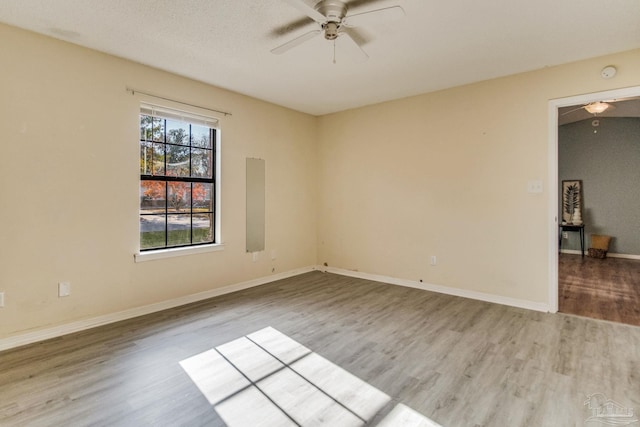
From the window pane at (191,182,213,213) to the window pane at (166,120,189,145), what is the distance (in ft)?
1.68

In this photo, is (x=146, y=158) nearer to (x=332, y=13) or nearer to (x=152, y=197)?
(x=152, y=197)

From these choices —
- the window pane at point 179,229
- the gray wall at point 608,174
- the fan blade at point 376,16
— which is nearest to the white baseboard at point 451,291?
the window pane at point 179,229

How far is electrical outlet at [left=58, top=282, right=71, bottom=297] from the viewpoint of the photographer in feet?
9.31

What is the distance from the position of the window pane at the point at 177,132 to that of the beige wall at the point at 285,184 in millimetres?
292

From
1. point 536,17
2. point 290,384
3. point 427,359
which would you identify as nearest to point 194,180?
point 290,384

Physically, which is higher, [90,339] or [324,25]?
[324,25]

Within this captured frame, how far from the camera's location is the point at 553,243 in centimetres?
337

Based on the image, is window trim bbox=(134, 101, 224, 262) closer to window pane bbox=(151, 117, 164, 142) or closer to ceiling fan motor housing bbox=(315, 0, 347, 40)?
window pane bbox=(151, 117, 164, 142)

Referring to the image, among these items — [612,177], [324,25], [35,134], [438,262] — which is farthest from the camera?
[612,177]

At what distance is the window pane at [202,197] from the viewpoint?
3.85 meters

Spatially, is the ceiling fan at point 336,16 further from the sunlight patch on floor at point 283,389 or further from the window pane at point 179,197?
the sunlight patch on floor at point 283,389

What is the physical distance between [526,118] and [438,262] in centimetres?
194

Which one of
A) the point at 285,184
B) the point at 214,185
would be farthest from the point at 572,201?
the point at 214,185

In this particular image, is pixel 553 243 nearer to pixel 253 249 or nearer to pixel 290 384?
pixel 290 384
